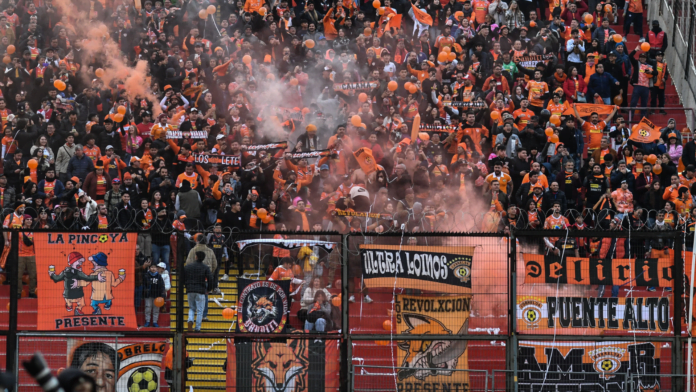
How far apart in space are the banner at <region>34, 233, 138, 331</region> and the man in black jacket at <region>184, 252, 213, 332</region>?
687 millimetres

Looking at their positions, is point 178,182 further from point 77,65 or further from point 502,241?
point 502,241

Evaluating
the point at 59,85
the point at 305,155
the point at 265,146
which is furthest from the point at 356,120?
the point at 59,85

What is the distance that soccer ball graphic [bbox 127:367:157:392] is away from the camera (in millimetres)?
11922

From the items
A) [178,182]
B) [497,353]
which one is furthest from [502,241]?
[178,182]

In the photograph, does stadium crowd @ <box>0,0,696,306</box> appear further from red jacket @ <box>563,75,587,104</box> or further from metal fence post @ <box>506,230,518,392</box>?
metal fence post @ <box>506,230,518,392</box>

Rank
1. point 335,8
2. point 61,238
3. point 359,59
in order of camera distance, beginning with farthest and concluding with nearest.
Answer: point 335,8 < point 359,59 < point 61,238

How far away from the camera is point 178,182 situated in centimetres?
1914

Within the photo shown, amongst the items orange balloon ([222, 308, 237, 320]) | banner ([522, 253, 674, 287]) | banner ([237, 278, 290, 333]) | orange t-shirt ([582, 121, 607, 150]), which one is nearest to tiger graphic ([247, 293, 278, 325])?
banner ([237, 278, 290, 333])

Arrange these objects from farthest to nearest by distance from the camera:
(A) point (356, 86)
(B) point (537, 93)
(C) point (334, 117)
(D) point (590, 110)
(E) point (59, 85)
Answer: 1. (E) point (59, 85)
2. (A) point (356, 86)
3. (C) point (334, 117)
4. (B) point (537, 93)
5. (D) point (590, 110)

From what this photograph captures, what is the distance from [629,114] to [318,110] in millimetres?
7110

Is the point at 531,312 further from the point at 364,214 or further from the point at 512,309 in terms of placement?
the point at 364,214

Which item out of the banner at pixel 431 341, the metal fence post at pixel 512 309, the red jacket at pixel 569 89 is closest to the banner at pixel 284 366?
the banner at pixel 431 341

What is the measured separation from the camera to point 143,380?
39.2 ft

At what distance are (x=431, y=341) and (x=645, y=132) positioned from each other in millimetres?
10553
